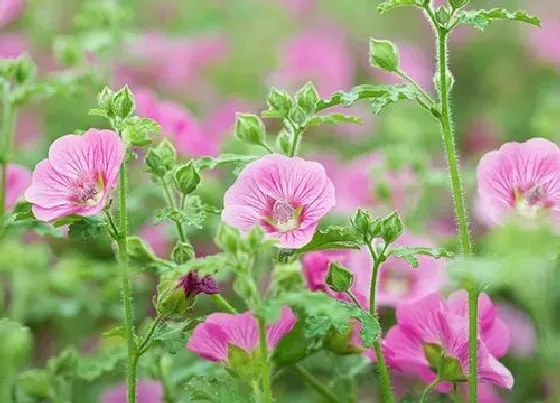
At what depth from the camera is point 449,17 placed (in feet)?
3.74

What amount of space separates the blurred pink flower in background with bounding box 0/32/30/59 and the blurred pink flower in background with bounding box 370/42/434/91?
90 centimetres

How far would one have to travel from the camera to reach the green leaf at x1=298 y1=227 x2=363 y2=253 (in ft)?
Answer: 3.72

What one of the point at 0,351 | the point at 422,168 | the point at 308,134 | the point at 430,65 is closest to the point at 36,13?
the point at 308,134

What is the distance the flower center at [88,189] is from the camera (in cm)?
118

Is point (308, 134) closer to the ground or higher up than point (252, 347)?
higher up

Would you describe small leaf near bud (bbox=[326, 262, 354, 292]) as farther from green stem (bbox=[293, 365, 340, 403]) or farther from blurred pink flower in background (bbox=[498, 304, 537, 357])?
blurred pink flower in background (bbox=[498, 304, 537, 357])

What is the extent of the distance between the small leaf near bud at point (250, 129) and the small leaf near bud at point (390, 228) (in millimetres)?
201

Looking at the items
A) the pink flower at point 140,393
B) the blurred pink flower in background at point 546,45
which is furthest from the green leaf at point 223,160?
the blurred pink flower in background at point 546,45

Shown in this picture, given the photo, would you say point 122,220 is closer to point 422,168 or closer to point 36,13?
point 422,168

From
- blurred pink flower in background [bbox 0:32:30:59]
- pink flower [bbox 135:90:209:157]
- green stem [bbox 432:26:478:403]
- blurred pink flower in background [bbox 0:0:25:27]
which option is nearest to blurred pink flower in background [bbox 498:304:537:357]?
pink flower [bbox 135:90:209:157]

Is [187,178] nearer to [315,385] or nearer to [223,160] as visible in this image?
[223,160]

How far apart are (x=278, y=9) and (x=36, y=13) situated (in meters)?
0.81

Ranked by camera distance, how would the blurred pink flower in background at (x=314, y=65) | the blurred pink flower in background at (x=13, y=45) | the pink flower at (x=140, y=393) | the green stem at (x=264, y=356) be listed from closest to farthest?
the green stem at (x=264, y=356) → the pink flower at (x=140, y=393) → the blurred pink flower in background at (x=13, y=45) → the blurred pink flower in background at (x=314, y=65)

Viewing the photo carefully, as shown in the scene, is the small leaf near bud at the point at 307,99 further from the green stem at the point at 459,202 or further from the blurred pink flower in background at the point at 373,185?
the blurred pink flower in background at the point at 373,185
